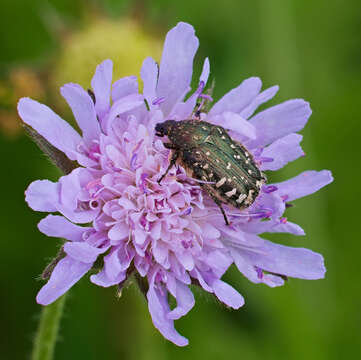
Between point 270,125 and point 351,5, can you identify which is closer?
point 270,125

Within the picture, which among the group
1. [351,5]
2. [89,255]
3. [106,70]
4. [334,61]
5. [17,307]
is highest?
[351,5]

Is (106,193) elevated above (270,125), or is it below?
below

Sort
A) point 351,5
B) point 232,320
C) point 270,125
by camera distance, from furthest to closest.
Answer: point 351,5, point 232,320, point 270,125

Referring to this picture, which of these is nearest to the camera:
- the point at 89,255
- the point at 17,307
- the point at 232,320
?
the point at 89,255

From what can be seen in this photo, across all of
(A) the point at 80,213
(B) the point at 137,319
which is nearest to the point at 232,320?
(B) the point at 137,319

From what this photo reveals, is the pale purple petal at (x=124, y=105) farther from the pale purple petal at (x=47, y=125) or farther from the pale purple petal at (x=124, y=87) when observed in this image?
the pale purple petal at (x=47, y=125)

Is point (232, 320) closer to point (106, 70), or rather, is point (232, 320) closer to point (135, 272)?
point (135, 272)

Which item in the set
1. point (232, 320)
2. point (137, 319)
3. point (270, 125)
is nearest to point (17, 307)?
point (137, 319)

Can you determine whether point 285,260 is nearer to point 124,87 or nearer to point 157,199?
point 157,199

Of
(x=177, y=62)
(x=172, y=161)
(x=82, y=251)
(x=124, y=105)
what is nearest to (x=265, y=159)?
(x=172, y=161)
